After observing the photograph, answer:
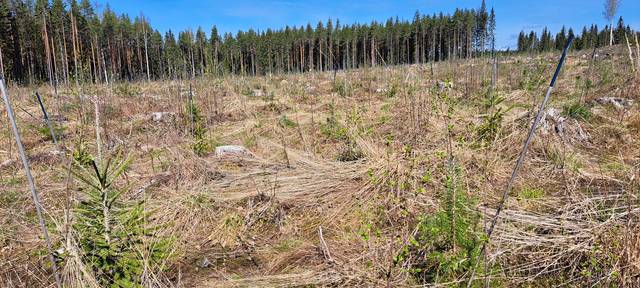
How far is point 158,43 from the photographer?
1857 inches

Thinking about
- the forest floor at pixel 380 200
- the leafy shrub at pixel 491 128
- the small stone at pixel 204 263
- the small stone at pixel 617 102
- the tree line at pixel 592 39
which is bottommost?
the small stone at pixel 204 263

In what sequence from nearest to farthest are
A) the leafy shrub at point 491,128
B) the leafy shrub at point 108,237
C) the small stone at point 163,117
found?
the leafy shrub at point 108,237 → the leafy shrub at point 491,128 → the small stone at point 163,117

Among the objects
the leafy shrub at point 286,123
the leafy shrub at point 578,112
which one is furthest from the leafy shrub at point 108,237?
the leafy shrub at point 578,112

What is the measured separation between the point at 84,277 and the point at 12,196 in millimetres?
2537

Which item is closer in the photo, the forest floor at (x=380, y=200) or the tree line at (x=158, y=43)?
the forest floor at (x=380, y=200)

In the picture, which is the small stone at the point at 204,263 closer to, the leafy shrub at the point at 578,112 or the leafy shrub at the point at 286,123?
the leafy shrub at the point at 286,123

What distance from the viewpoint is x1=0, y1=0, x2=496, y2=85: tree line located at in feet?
63.5

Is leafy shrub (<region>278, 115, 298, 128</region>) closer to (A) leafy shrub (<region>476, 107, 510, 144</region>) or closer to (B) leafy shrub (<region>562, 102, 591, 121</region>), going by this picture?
(A) leafy shrub (<region>476, 107, 510, 144</region>)

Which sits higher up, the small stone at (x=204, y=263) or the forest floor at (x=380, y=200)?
the forest floor at (x=380, y=200)

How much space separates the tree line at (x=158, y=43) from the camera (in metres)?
19.4

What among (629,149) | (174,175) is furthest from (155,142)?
(629,149)

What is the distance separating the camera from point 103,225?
1.71 m

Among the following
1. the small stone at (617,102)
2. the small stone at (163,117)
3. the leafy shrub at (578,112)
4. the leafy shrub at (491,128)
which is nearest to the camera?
the leafy shrub at (491,128)

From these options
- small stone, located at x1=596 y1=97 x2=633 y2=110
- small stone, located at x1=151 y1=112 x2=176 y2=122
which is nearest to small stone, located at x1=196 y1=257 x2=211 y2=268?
small stone, located at x1=151 y1=112 x2=176 y2=122
